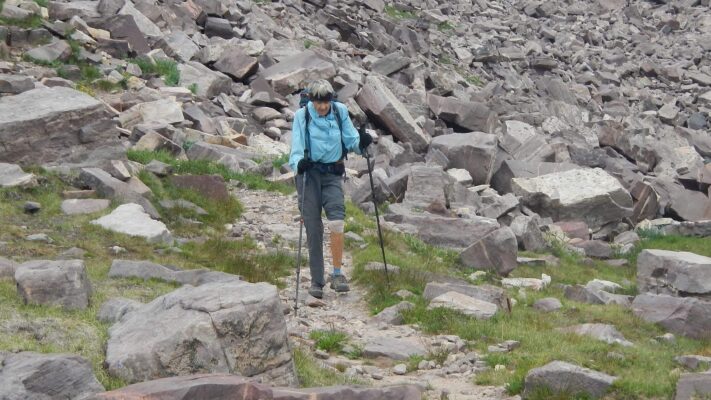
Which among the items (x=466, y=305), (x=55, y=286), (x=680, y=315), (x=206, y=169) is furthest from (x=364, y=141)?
(x=206, y=169)

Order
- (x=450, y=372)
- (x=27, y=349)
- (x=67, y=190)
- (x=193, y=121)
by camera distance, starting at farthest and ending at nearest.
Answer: (x=193, y=121) < (x=67, y=190) < (x=450, y=372) < (x=27, y=349)

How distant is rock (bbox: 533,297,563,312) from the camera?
475 inches

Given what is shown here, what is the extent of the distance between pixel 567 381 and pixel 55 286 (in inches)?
178

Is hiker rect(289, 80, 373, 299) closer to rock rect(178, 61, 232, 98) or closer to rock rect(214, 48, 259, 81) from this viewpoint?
rock rect(178, 61, 232, 98)

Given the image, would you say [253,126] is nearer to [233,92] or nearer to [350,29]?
[233,92]

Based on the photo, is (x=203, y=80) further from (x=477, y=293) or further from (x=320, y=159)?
(x=477, y=293)

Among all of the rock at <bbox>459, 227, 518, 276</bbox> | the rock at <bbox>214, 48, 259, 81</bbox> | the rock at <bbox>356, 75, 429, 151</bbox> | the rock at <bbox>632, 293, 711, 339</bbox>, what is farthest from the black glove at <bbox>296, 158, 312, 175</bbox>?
the rock at <bbox>214, 48, 259, 81</bbox>

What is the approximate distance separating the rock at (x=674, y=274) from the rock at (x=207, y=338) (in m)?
8.65

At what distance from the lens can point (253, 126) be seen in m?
21.5

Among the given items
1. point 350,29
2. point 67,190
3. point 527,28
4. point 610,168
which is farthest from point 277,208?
point 527,28

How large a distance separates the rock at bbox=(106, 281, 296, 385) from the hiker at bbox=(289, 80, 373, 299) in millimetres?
3672

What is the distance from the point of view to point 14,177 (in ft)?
45.2

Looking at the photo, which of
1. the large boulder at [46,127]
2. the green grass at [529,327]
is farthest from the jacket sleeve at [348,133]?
the large boulder at [46,127]

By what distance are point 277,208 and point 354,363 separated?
24.1 ft
